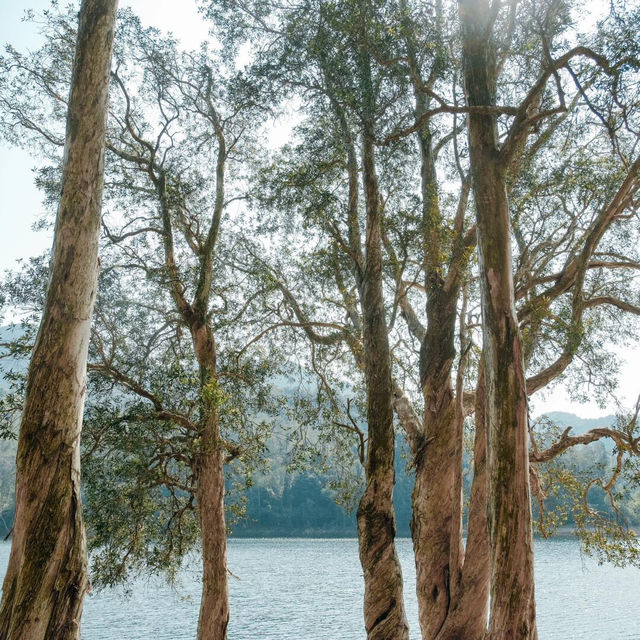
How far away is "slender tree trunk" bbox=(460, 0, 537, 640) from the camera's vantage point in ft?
18.1

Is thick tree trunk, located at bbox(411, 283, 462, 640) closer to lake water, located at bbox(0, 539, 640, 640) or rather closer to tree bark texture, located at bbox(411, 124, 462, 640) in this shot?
tree bark texture, located at bbox(411, 124, 462, 640)

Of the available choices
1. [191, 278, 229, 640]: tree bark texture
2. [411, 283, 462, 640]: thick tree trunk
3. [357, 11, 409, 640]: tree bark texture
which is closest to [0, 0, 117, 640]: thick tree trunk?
[357, 11, 409, 640]: tree bark texture

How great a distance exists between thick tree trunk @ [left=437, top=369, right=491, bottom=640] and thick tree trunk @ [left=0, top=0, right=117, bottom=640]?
544cm

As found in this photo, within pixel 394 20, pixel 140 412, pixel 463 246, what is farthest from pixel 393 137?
pixel 140 412

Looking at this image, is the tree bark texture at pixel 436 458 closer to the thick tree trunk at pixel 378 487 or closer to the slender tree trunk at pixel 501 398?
the thick tree trunk at pixel 378 487

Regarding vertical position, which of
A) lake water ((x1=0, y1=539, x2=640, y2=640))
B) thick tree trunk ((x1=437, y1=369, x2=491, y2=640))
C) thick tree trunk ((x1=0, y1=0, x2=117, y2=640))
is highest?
thick tree trunk ((x1=0, y1=0, x2=117, y2=640))

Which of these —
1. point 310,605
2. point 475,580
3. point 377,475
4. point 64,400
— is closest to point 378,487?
point 377,475

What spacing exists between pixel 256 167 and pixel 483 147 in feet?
19.7

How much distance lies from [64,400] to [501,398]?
380 cm

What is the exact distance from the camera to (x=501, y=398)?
19.2 feet

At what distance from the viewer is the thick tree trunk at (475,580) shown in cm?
795

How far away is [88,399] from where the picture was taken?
9.19 m

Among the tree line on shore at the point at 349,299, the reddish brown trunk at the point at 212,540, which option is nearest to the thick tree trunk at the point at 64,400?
the tree line on shore at the point at 349,299

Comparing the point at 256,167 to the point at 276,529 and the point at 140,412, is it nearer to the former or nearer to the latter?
the point at 140,412
